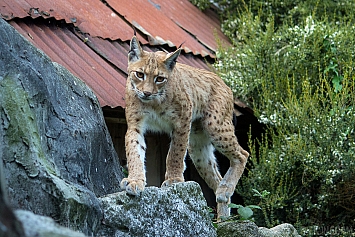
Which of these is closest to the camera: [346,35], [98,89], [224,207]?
[224,207]

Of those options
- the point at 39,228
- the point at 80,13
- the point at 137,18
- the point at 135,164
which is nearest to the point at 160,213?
the point at 135,164

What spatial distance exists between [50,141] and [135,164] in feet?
3.66

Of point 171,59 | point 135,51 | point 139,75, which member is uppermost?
point 171,59

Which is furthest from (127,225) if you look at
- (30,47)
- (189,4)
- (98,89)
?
(189,4)

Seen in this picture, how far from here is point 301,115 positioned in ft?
29.3

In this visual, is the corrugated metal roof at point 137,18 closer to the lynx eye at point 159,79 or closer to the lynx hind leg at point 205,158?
the lynx hind leg at point 205,158

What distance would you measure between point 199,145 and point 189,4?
532cm

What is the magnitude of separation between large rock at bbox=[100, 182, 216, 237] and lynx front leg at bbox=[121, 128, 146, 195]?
7 cm

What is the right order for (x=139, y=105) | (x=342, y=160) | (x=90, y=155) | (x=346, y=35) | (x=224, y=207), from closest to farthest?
(x=90, y=155) → (x=139, y=105) → (x=224, y=207) → (x=342, y=160) → (x=346, y=35)

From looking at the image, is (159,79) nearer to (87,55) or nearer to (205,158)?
(205,158)

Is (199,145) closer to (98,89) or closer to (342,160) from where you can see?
(98,89)

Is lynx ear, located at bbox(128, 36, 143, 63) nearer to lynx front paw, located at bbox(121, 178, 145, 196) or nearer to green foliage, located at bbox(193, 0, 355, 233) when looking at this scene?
lynx front paw, located at bbox(121, 178, 145, 196)

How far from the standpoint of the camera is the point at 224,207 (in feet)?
23.2

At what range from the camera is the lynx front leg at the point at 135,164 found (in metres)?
4.89
